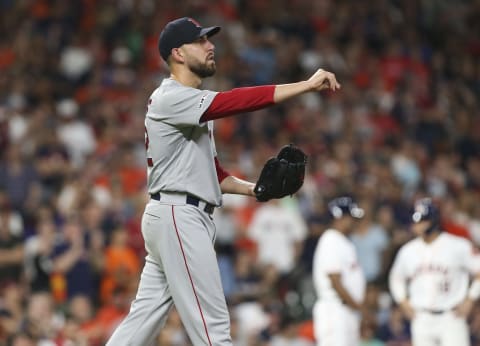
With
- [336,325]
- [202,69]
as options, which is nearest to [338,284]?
[336,325]

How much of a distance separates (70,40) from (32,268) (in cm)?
439

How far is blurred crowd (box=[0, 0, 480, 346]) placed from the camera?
1110cm

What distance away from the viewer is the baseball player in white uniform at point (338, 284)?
30.7ft

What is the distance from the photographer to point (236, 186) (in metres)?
6.17

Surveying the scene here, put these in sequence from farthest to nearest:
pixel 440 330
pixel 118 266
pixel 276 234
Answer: pixel 276 234 → pixel 118 266 → pixel 440 330

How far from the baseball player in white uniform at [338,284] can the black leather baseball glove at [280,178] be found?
11.3 ft

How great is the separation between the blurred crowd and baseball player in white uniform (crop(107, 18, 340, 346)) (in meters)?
3.64

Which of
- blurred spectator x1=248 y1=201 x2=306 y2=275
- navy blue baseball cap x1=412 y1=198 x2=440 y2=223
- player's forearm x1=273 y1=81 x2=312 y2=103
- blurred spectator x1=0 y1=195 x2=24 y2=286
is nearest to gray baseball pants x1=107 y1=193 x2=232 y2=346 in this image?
player's forearm x1=273 y1=81 x2=312 y2=103

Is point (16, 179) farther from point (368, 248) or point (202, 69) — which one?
point (202, 69)

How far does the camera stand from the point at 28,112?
13.1m

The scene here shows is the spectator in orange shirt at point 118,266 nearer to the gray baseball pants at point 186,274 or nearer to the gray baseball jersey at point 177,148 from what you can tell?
the gray baseball pants at point 186,274

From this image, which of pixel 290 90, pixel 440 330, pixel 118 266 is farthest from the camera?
pixel 118 266

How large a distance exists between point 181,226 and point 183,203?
13 cm

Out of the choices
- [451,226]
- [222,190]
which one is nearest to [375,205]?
[451,226]
